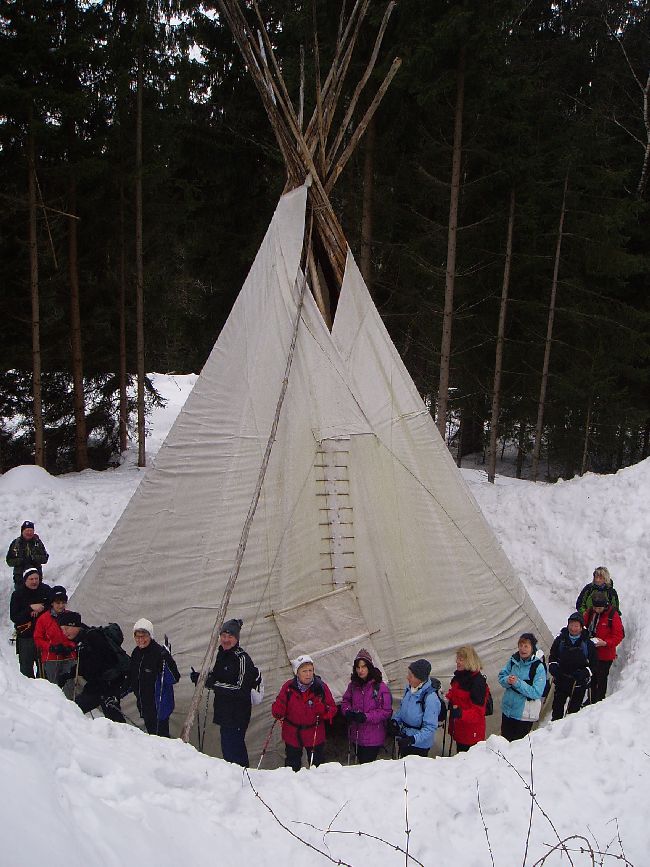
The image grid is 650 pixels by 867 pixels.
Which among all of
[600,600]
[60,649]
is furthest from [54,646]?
[600,600]

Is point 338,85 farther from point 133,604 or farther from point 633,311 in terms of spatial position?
point 633,311

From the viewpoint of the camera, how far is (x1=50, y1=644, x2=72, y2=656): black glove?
204 inches

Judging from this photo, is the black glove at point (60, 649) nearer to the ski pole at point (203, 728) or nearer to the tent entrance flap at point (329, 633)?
the ski pole at point (203, 728)

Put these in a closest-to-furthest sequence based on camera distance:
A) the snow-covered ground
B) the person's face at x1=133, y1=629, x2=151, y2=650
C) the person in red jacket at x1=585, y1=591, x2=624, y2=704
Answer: the snow-covered ground
the person's face at x1=133, y1=629, x2=151, y2=650
the person in red jacket at x1=585, y1=591, x2=624, y2=704

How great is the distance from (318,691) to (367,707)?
0.42 metres

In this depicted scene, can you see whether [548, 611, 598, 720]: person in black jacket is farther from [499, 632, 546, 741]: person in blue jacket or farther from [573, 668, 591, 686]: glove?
[499, 632, 546, 741]: person in blue jacket

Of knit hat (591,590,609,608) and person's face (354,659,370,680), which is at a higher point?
knit hat (591,590,609,608)

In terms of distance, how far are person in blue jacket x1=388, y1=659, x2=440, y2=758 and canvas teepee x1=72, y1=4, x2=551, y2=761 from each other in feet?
2.98

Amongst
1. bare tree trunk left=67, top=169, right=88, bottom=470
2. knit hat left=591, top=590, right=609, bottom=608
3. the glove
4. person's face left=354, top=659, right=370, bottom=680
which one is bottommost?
the glove

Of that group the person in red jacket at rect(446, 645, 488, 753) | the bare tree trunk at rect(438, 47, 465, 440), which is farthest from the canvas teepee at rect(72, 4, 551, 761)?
the bare tree trunk at rect(438, 47, 465, 440)

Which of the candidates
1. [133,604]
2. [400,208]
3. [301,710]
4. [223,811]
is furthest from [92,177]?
[223,811]

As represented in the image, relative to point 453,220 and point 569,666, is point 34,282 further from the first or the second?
point 569,666

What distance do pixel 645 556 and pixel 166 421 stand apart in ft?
60.9

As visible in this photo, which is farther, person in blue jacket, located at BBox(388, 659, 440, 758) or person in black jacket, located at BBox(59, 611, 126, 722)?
person in black jacket, located at BBox(59, 611, 126, 722)
